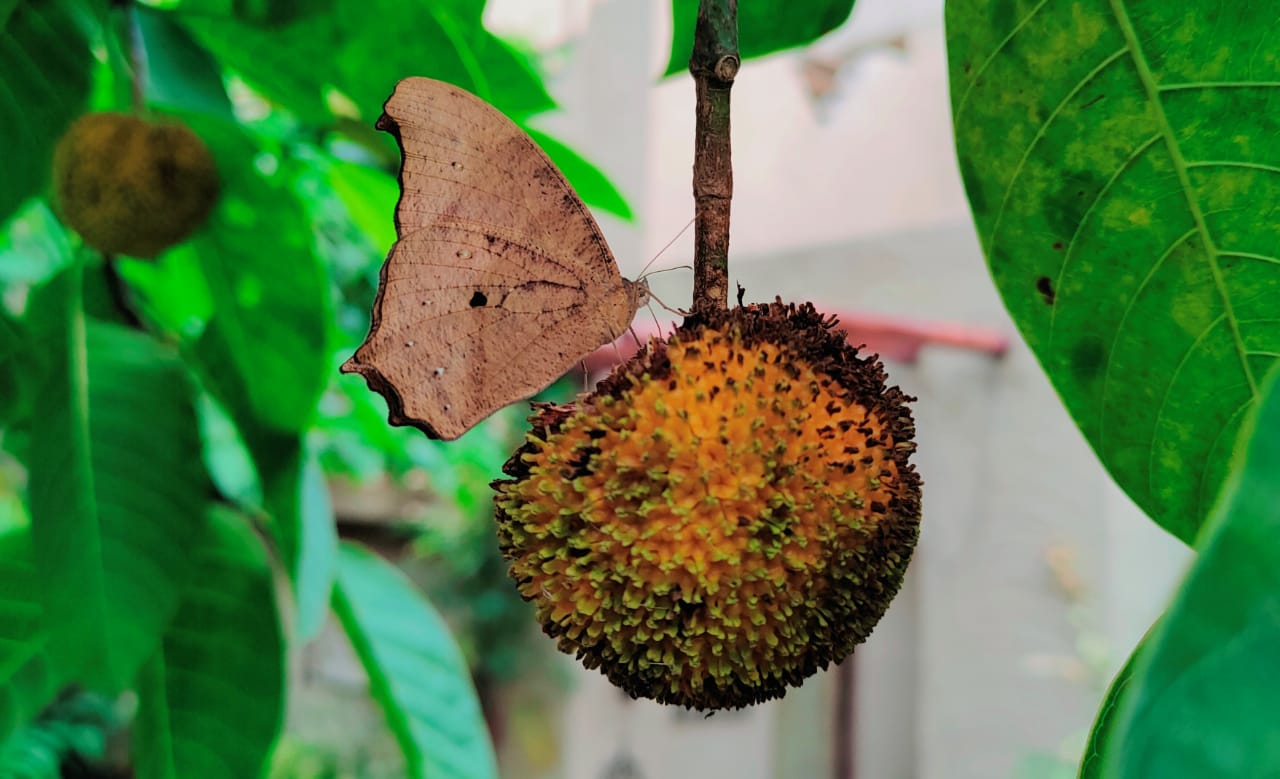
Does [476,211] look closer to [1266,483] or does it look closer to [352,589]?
[1266,483]

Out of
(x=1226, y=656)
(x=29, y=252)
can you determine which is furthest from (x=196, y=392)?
→ (x=29, y=252)

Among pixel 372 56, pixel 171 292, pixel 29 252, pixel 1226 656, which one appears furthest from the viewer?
pixel 29 252

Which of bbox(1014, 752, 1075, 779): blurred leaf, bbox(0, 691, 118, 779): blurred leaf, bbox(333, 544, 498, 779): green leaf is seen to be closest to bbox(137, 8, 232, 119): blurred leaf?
bbox(333, 544, 498, 779): green leaf

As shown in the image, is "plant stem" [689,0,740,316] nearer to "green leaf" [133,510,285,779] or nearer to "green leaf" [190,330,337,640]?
"green leaf" [190,330,337,640]

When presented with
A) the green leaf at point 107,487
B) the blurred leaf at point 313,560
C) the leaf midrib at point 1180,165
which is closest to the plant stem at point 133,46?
the green leaf at point 107,487

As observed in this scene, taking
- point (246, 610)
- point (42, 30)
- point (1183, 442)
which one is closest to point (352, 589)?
point (246, 610)

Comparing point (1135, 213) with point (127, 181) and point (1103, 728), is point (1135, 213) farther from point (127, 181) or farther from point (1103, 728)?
point (127, 181)
